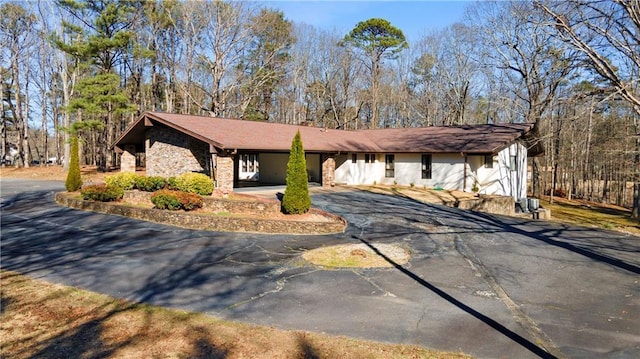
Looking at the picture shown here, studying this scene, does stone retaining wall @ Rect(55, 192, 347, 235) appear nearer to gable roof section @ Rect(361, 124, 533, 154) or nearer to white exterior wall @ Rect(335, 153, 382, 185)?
white exterior wall @ Rect(335, 153, 382, 185)

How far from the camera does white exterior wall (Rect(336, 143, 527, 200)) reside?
72.7 feet

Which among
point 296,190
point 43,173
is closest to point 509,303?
point 296,190

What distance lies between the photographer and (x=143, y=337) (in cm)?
577

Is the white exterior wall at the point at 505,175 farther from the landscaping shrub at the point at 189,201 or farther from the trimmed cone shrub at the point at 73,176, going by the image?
the trimmed cone shrub at the point at 73,176

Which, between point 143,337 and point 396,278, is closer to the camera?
point 143,337

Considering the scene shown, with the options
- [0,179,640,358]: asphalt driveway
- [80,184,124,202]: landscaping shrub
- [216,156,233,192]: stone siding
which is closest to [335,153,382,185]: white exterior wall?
[216,156,233,192]: stone siding

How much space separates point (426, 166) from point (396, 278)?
55.1 feet

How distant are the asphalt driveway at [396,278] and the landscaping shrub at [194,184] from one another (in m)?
2.52

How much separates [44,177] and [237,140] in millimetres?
24233

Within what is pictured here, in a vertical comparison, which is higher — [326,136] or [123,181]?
[326,136]

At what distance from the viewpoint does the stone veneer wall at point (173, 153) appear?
19766 millimetres

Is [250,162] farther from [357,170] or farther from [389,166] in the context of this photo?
[389,166]

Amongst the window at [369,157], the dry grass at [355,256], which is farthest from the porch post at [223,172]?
the window at [369,157]

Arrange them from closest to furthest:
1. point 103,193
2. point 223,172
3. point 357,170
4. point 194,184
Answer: point 194,184 → point 103,193 → point 223,172 → point 357,170
